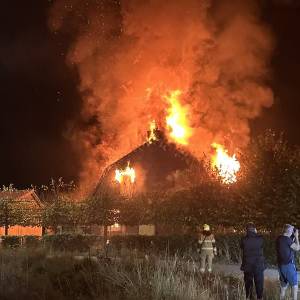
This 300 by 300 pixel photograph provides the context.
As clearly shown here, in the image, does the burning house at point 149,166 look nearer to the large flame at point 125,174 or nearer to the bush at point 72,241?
the large flame at point 125,174

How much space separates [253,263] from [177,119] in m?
34.0

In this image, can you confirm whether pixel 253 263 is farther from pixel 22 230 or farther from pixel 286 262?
pixel 22 230

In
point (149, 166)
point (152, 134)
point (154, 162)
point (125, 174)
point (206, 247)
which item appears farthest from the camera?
point (154, 162)

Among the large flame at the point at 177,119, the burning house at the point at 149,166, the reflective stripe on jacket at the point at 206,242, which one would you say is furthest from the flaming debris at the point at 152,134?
the reflective stripe on jacket at the point at 206,242

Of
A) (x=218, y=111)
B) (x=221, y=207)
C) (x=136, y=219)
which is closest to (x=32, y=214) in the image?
(x=136, y=219)

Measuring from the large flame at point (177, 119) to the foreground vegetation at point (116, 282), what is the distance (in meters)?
30.5

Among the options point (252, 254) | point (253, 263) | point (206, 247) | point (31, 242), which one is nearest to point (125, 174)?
point (31, 242)

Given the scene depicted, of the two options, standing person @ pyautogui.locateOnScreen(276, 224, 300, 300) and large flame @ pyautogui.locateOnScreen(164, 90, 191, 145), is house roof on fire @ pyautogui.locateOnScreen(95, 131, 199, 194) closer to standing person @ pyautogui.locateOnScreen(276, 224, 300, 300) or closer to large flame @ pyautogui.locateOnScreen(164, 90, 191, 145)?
large flame @ pyautogui.locateOnScreen(164, 90, 191, 145)

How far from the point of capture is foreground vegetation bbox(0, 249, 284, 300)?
37.9 ft

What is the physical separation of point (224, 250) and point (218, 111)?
19870mm

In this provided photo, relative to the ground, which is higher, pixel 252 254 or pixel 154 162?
pixel 154 162

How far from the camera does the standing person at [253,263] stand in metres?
13.4

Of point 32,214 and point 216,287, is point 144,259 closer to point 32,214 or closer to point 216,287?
point 216,287

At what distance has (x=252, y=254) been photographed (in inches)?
540
